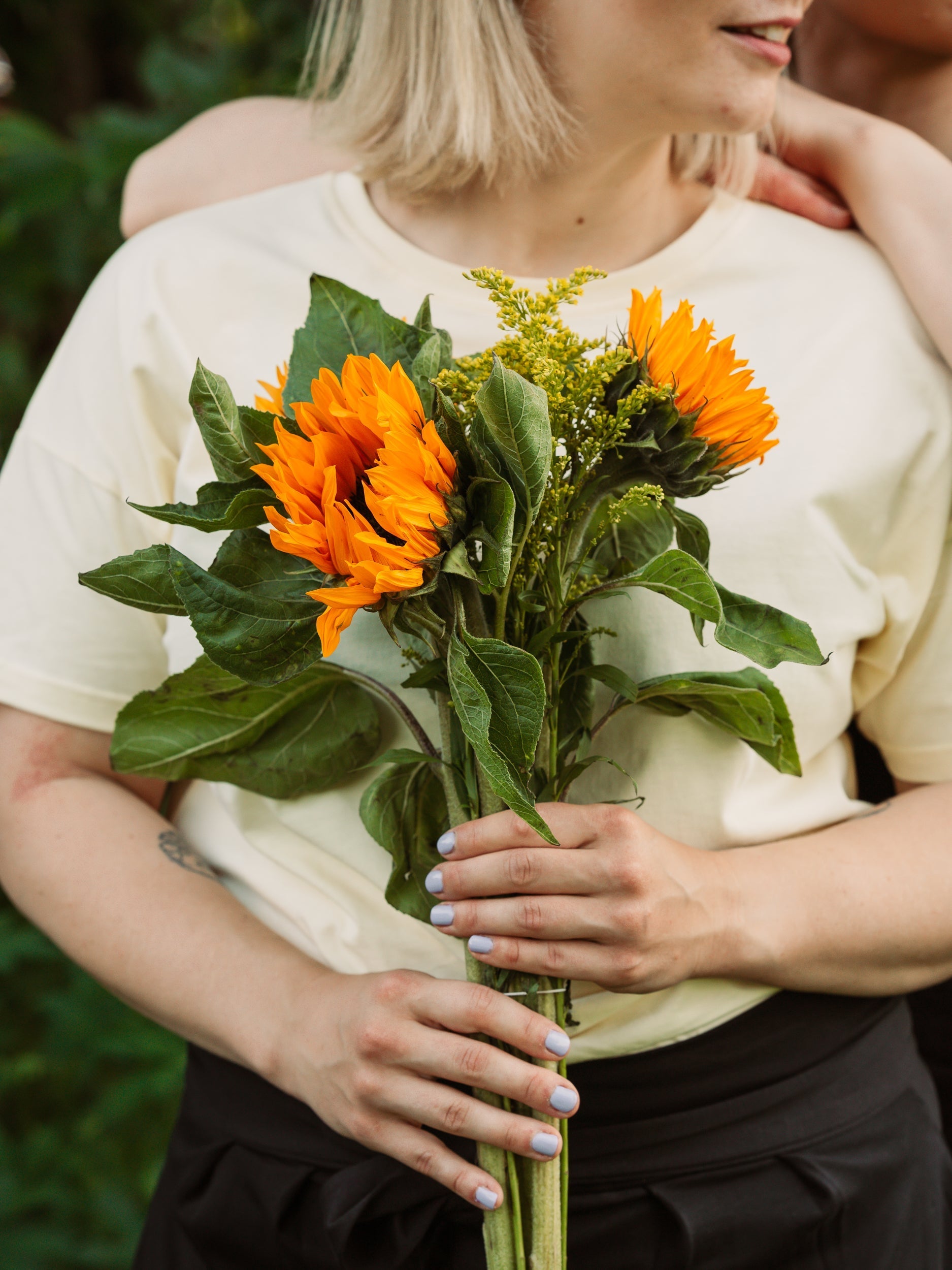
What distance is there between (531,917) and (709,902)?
167 millimetres

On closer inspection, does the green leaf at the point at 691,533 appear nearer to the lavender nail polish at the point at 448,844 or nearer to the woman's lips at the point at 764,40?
the lavender nail polish at the point at 448,844

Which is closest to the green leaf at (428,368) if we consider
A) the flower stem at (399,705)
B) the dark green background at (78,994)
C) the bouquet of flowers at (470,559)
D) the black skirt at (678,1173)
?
the bouquet of flowers at (470,559)

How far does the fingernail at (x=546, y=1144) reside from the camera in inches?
28.5

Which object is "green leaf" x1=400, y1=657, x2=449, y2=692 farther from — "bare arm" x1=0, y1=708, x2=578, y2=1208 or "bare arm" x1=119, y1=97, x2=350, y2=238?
"bare arm" x1=119, y1=97, x2=350, y2=238

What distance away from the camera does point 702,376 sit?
2.16ft

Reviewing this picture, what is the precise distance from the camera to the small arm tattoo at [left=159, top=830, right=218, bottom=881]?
1.01 metres

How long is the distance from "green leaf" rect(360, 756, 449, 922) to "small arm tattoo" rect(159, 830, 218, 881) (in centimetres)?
26

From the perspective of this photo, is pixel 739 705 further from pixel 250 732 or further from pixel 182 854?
pixel 182 854

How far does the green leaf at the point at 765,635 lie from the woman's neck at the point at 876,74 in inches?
24.3

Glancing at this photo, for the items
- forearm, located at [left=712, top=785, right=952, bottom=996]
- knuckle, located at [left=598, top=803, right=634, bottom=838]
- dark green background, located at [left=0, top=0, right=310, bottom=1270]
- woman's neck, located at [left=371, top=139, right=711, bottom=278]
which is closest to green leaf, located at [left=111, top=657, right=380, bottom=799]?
knuckle, located at [left=598, top=803, right=634, bottom=838]

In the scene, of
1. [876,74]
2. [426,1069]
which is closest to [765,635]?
[426,1069]

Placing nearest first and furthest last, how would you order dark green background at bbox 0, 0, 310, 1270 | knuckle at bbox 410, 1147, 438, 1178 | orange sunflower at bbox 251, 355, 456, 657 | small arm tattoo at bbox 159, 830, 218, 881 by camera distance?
orange sunflower at bbox 251, 355, 456, 657, knuckle at bbox 410, 1147, 438, 1178, small arm tattoo at bbox 159, 830, 218, 881, dark green background at bbox 0, 0, 310, 1270

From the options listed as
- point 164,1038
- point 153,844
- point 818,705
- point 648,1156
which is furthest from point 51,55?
point 648,1156

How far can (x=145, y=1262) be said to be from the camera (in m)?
1.11
